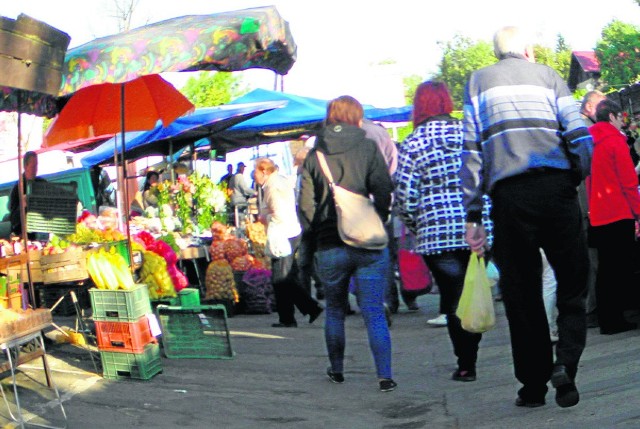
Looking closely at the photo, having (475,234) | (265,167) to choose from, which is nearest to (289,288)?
(265,167)

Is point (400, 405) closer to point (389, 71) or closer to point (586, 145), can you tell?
point (586, 145)

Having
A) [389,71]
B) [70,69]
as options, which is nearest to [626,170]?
[70,69]

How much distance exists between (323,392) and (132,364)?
5.19 ft

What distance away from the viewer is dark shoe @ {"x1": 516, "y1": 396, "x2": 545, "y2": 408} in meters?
5.57

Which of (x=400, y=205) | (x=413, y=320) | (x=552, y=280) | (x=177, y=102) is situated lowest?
(x=413, y=320)

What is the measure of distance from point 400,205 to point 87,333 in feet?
11.7

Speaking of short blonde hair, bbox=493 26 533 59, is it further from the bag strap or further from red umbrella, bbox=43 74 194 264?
red umbrella, bbox=43 74 194 264

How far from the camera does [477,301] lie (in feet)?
18.3

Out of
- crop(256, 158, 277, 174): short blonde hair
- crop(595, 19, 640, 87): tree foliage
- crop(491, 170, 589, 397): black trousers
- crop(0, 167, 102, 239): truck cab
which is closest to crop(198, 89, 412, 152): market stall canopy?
crop(0, 167, 102, 239): truck cab

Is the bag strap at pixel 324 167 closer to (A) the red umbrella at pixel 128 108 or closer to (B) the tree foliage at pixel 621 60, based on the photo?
(A) the red umbrella at pixel 128 108

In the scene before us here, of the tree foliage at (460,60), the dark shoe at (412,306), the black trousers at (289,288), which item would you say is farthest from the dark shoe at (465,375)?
the tree foliage at (460,60)

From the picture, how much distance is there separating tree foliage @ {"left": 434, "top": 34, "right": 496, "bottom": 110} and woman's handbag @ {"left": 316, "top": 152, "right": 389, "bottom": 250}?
77.7 meters

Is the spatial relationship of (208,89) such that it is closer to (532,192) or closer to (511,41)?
(511,41)

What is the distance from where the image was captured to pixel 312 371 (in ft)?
25.6
